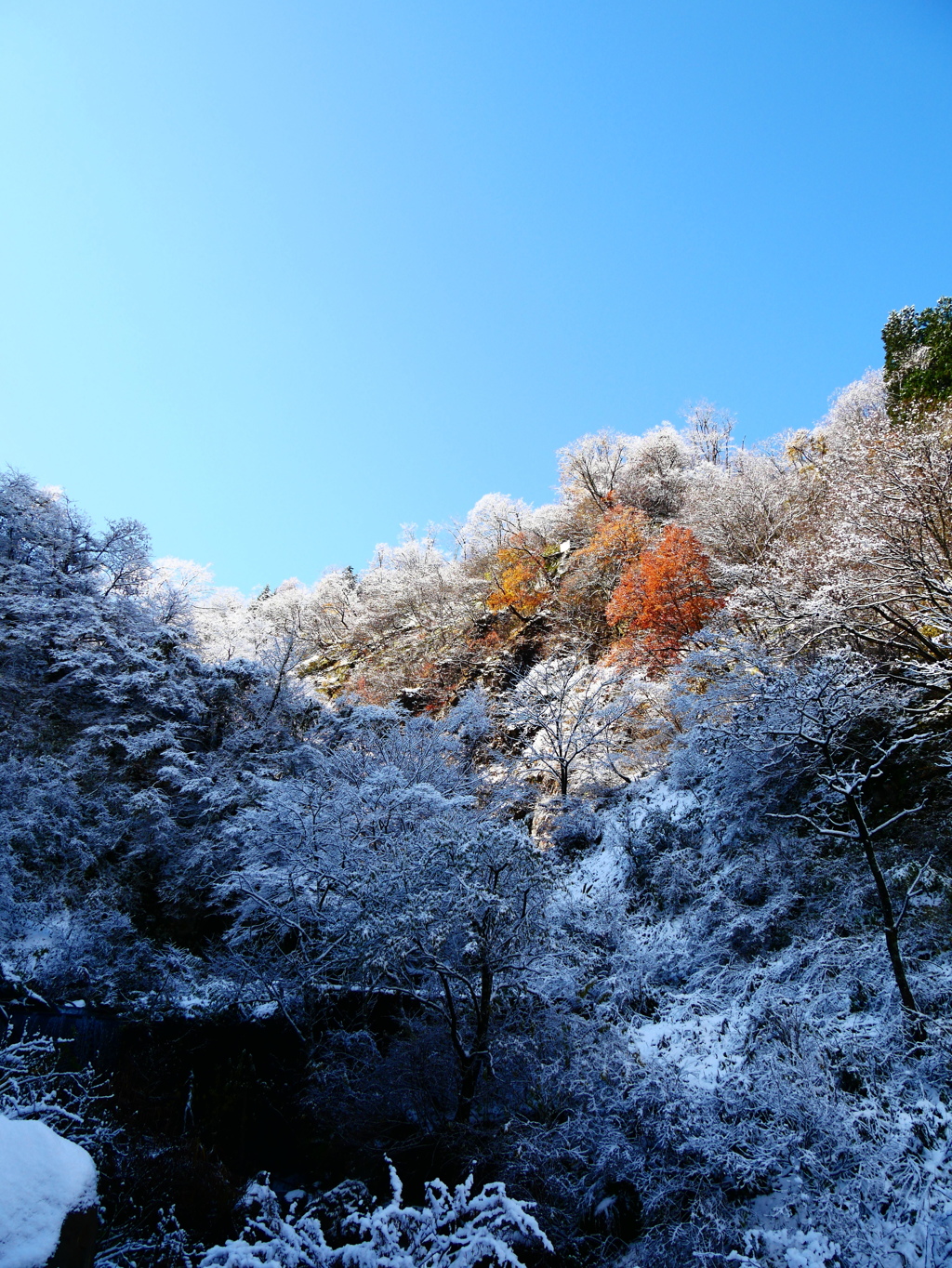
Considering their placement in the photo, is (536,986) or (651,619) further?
(651,619)

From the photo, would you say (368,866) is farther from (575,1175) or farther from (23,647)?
(23,647)

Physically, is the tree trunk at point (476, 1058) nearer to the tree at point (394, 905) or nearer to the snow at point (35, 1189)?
the tree at point (394, 905)

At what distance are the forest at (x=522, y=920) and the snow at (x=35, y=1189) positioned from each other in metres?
2.42

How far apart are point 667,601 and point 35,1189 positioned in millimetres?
19914

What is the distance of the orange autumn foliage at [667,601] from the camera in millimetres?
19516

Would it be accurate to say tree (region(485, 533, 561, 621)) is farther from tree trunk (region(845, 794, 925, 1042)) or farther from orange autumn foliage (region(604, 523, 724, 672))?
tree trunk (region(845, 794, 925, 1042))

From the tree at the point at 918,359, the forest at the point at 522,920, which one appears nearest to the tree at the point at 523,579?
the forest at the point at 522,920

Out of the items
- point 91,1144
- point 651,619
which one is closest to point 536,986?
point 91,1144

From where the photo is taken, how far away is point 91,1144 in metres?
6.95

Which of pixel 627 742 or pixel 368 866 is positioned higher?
pixel 627 742

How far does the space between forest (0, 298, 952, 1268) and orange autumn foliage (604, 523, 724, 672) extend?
115 millimetres

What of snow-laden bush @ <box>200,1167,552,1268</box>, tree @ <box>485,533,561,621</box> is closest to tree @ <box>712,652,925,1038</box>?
Result: snow-laden bush @ <box>200,1167,552,1268</box>

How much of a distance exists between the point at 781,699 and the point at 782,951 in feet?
12.7

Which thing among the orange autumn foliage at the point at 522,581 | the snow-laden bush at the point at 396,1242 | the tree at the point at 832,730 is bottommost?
the snow-laden bush at the point at 396,1242
